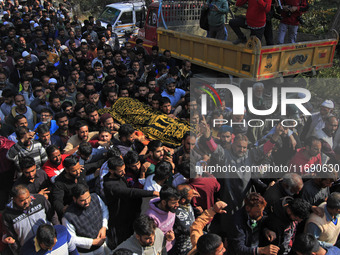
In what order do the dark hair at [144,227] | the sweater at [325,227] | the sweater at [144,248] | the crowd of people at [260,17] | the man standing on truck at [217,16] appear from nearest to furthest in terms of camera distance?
the dark hair at [144,227]
the sweater at [144,248]
the sweater at [325,227]
the crowd of people at [260,17]
the man standing on truck at [217,16]

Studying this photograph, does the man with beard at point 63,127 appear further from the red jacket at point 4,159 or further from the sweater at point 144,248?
the sweater at point 144,248

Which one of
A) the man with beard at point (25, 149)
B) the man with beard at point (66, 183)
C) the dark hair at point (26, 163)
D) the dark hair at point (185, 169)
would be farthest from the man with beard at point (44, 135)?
the dark hair at point (185, 169)

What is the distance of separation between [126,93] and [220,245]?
422 cm

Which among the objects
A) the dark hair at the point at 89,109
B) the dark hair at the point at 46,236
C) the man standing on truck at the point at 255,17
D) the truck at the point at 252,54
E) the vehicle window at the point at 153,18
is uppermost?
the man standing on truck at the point at 255,17

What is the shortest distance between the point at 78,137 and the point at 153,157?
130 cm

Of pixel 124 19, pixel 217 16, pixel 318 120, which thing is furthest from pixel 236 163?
pixel 124 19

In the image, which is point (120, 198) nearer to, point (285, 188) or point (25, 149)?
point (25, 149)

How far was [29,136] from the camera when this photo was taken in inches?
162

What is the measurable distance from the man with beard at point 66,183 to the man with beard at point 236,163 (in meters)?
1.71

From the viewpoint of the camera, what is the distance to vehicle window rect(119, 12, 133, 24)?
12.9m

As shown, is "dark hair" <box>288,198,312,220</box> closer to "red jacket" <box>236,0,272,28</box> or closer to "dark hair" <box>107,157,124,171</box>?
"dark hair" <box>107,157,124,171</box>

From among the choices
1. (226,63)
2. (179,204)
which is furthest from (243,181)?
(226,63)

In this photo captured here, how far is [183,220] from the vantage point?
128 inches

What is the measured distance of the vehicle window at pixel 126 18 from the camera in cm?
1288
